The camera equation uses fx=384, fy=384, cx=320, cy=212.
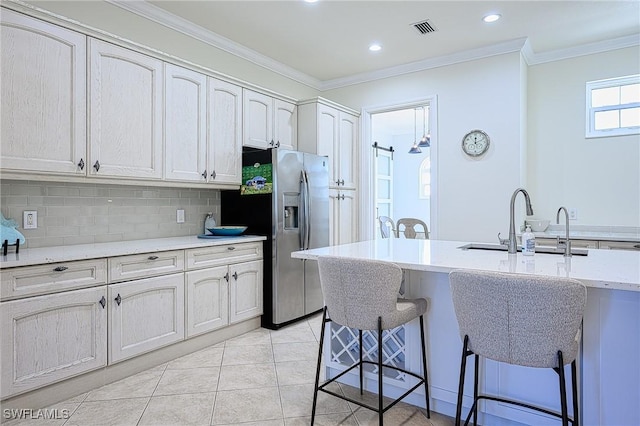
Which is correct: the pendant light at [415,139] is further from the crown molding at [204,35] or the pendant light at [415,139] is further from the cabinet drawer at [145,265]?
the cabinet drawer at [145,265]

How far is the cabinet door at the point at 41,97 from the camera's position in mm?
2230

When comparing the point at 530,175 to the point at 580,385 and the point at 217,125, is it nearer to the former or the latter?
the point at 580,385

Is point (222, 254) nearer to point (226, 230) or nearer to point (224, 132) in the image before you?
point (226, 230)

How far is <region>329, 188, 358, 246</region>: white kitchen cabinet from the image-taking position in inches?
177

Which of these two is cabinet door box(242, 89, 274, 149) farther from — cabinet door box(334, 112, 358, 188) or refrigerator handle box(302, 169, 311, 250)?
cabinet door box(334, 112, 358, 188)

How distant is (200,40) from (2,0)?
→ 168 cm

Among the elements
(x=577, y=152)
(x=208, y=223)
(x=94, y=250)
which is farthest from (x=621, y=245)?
(x=94, y=250)

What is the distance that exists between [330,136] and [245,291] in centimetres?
208

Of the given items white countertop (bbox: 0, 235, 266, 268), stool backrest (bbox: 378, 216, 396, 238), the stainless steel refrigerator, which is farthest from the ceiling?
white countertop (bbox: 0, 235, 266, 268)

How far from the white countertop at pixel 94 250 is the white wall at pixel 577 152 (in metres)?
3.34

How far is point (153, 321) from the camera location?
2.71 m

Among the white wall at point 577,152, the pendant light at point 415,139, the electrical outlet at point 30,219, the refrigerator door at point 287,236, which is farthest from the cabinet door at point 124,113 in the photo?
the pendant light at point 415,139

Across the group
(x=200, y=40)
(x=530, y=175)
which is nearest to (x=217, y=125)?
(x=200, y=40)

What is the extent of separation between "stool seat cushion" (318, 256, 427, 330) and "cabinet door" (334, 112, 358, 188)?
2.84 meters
